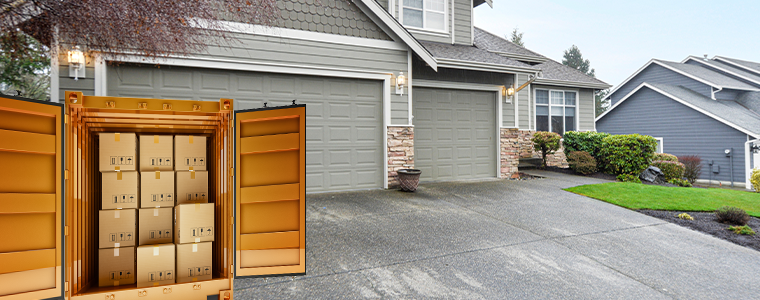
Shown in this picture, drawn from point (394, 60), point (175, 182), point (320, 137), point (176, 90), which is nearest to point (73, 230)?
point (175, 182)

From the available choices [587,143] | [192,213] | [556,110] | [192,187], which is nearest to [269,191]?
[192,213]

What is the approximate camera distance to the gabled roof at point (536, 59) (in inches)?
429

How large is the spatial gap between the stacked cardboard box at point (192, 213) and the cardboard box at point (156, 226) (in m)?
0.10

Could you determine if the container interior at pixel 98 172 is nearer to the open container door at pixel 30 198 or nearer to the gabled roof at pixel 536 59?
the open container door at pixel 30 198

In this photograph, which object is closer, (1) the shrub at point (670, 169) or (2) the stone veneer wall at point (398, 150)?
(2) the stone veneer wall at point (398, 150)

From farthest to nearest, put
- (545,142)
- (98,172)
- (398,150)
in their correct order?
(545,142)
(398,150)
(98,172)

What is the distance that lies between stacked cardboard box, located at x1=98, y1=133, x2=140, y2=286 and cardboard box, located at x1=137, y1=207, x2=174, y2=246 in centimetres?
5

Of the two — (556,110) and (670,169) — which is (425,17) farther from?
(670,169)

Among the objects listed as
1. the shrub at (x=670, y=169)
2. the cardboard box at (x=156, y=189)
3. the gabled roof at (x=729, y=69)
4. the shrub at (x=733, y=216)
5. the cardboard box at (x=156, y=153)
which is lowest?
the shrub at (x=733, y=216)

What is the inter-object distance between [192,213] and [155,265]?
1.29ft

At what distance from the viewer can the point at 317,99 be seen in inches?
277

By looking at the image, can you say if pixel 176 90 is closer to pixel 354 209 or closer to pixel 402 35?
pixel 354 209

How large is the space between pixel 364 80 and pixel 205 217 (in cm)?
539

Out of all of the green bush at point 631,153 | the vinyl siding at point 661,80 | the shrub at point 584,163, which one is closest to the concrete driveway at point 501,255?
the shrub at point 584,163
